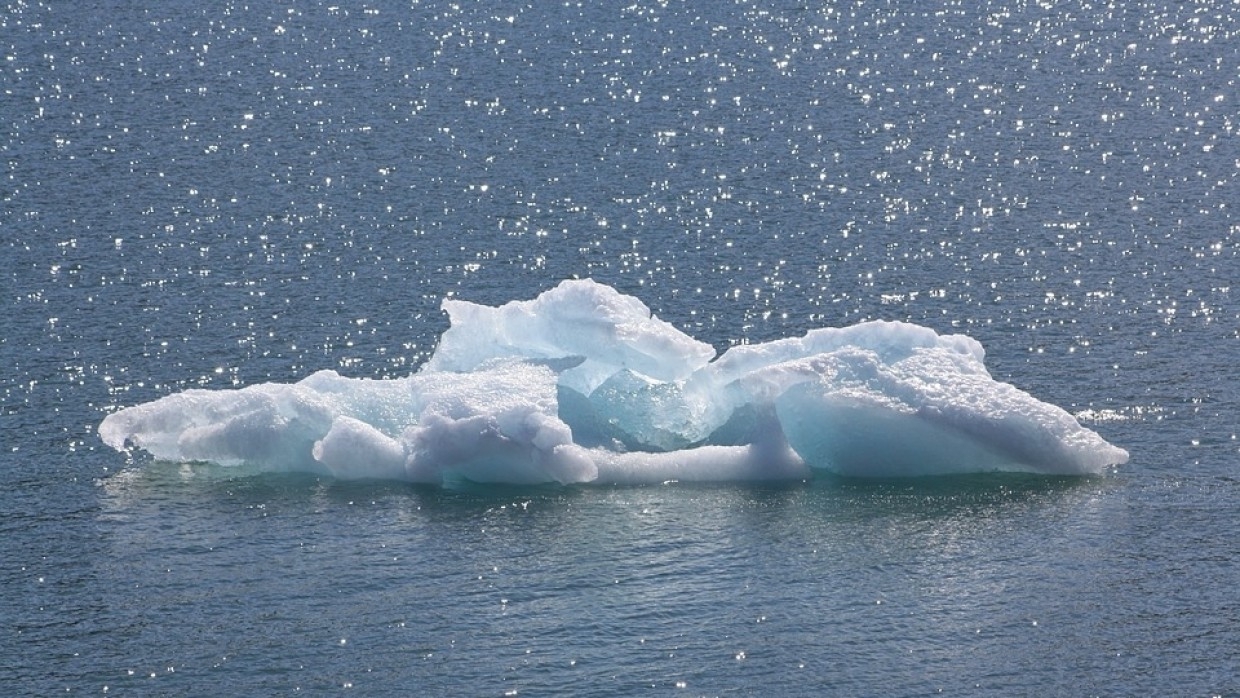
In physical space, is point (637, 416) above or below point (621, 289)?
below

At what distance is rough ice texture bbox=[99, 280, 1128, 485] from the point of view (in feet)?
127

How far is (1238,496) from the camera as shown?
38250 millimetres

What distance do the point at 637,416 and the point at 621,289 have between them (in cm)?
1237

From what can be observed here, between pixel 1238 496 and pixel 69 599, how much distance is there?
2384cm

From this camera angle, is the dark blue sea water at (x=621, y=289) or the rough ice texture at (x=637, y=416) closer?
the dark blue sea water at (x=621, y=289)

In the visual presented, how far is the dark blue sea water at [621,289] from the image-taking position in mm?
32719

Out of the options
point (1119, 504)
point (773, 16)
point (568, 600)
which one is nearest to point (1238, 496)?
point (1119, 504)

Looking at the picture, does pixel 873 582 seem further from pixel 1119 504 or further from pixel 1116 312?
pixel 1116 312

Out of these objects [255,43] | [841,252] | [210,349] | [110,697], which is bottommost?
[110,697]

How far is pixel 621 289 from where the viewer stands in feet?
173

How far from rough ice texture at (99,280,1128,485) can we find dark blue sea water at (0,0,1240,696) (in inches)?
28.1

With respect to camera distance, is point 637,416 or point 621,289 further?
point 621,289

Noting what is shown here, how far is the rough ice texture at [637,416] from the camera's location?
1526 inches

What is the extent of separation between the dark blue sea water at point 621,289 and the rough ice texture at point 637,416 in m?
0.71
